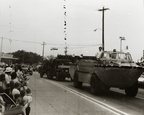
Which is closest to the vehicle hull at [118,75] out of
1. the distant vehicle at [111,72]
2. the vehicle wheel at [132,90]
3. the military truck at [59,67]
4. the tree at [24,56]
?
the distant vehicle at [111,72]

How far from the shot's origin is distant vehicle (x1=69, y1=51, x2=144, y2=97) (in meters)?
13.4

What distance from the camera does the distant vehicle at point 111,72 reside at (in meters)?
13.4

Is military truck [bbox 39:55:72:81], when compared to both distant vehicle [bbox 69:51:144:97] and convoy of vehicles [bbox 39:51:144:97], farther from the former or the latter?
distant vehicle [bbox 69:51:144:97]

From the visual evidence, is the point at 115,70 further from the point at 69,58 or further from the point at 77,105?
the point at 69,58

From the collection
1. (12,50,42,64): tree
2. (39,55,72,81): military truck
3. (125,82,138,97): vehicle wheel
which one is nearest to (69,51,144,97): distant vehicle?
(125,82,138,97): vehicle wheel

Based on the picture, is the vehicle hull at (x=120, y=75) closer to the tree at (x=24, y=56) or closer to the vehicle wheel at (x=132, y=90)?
the vehicle wheel at (x=132, y=90)

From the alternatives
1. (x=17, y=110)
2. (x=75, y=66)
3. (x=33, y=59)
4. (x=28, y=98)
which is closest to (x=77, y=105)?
(x=28, y=98)

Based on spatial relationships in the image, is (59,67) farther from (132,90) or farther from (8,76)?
(8,76)

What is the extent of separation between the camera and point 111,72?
13.5 m

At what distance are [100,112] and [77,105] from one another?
63.0 inches

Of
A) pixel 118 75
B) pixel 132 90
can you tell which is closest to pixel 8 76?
pixel 118 75

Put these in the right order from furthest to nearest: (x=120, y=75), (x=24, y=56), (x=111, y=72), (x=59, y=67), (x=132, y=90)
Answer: (x=24, y=56)
(x=59, y=67)
(x=132, y=90)
(x=111, y=72)
(x=120, y=75)

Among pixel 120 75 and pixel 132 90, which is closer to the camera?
pixel 120 75

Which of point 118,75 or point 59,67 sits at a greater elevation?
point 59,67
